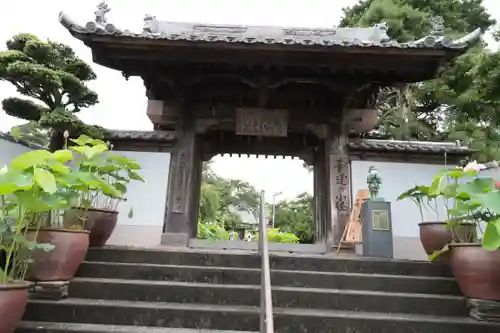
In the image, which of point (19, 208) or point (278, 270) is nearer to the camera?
point (19, 208)

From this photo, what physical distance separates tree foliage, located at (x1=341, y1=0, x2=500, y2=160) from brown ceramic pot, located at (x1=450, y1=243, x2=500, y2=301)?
6.10 metres

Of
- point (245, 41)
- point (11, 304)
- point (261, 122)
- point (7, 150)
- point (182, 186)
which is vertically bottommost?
point (11, 304)

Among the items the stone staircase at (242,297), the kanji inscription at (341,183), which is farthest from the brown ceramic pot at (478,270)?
the kanji inscription at (341,183)

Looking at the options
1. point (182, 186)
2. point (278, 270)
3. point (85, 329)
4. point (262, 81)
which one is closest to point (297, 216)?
point (182, 186)

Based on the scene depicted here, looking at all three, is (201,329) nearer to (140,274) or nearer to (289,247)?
(140,274)

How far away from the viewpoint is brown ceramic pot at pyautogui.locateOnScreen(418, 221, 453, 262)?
11.5 ft

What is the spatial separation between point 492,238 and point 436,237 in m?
1.11

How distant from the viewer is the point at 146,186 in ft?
18.2

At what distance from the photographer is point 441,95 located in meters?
10.1

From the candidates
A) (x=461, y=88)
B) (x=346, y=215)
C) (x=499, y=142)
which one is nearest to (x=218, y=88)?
(x=346, y=215)

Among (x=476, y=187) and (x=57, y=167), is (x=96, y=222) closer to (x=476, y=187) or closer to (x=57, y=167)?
(x=57, y=167)

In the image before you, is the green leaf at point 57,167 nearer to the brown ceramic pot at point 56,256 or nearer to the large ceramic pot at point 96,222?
the brown ceramic pot at point 56,256

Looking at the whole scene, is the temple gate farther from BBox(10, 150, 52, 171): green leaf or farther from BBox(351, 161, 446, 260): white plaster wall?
BBox(10, 150, 52, 171): green leaf

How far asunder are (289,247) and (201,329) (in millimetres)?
3240
